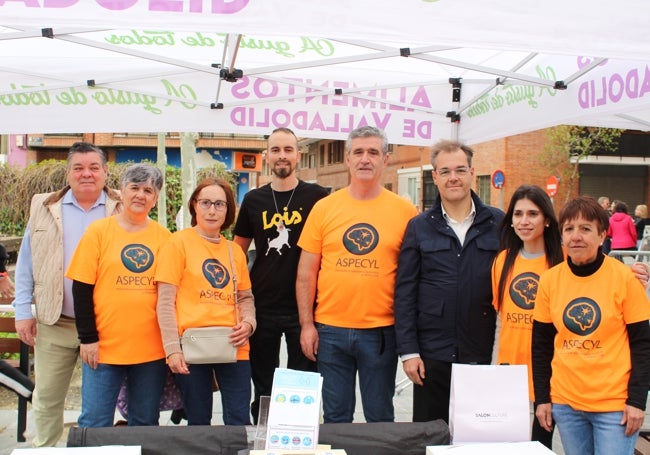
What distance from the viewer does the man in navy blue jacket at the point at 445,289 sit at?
9.12 ft

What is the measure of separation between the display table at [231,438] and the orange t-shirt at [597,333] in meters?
0.67

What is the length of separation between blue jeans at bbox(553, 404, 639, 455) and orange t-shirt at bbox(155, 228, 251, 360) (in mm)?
1478

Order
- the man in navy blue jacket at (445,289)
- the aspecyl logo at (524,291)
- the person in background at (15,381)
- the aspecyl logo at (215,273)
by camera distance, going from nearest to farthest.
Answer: the aspecyl logo at (524,291)
the man in navy blue jacket at (445,289)
the aspecyl logo at (215,273)
the person in background at (15,381)

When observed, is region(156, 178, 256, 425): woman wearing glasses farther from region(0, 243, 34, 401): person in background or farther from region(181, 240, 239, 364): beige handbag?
region(0, 243, 34, 401): person in background

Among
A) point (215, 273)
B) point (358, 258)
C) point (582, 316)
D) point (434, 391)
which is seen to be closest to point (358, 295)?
point (358, 258)

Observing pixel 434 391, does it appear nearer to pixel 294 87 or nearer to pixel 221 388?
pixel 221 388

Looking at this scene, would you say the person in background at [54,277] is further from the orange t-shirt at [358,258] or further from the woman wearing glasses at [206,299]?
the orange t-shirt at [358,258]

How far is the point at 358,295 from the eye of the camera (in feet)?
9.67

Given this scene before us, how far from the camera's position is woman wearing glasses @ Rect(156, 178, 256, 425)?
2.80 metres

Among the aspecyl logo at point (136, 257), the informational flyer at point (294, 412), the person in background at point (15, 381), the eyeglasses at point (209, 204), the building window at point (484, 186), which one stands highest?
the building window at point (484, 186)

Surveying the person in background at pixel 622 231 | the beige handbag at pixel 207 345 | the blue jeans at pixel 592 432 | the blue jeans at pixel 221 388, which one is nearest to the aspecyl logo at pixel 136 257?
the beige handbag at pixel 207 345

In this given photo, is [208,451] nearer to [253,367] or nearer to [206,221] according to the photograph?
[206,221]

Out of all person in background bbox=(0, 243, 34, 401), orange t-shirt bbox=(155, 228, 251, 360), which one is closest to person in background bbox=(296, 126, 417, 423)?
orange t-shirt bbox=(155, 228, 251, 360)

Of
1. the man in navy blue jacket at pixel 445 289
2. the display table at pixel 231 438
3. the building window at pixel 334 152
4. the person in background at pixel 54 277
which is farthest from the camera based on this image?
the building window at pixel 334 152
